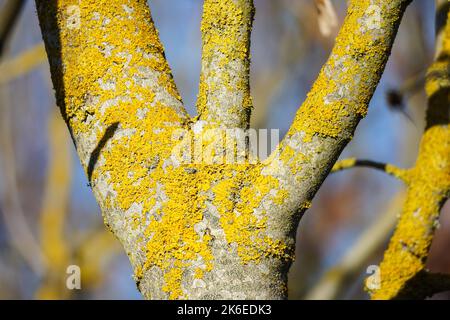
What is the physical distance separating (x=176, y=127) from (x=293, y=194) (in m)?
0.20

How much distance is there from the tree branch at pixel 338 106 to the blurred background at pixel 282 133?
34 cm

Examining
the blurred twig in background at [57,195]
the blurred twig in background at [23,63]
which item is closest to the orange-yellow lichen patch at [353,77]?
the blurred twig in background at [23,63]

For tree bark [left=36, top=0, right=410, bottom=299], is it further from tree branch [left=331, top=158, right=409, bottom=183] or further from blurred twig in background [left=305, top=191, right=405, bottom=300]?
blurred twig in background [left=305, top=191, right=405, bottom=300]

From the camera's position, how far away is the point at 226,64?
0.96 metres

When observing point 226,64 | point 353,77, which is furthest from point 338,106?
point 226,64

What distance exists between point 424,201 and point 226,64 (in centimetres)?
60

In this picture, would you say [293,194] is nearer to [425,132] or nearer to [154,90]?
[154,90]

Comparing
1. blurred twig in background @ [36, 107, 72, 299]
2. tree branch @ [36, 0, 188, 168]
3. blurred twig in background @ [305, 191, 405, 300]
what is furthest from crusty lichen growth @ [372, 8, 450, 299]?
blurred twig in background @ [36, 107, 72, 299]

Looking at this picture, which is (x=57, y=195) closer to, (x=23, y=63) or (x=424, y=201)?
(x=23, y=63)

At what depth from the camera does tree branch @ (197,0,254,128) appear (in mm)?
941

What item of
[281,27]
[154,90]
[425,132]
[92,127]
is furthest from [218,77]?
[281,27]

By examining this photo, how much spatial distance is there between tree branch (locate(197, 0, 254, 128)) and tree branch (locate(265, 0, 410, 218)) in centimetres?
10

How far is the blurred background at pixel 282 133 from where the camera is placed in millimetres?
2297

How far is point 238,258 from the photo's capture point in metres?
0.85
